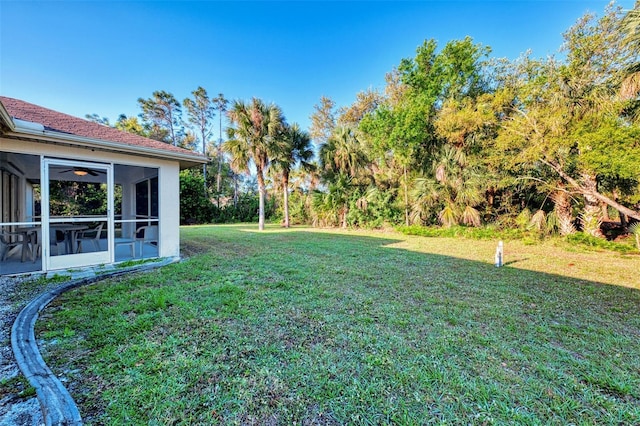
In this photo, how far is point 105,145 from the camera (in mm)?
5000

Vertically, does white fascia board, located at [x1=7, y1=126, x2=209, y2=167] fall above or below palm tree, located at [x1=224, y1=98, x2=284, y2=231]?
below

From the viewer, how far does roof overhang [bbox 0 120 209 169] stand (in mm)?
4161

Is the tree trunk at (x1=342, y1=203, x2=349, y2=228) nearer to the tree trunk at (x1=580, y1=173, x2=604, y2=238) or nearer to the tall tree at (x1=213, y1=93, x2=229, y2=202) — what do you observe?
the tree trunk at (x1=580, y1=173, x2=604, y2=238)

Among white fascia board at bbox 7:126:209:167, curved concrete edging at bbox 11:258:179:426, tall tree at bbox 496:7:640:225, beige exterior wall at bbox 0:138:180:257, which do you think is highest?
tall tree at bbox 496:7:640:225

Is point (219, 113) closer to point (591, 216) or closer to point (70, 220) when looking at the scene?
point (70, 220)

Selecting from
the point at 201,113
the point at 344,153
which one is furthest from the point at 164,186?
the point at 201,113

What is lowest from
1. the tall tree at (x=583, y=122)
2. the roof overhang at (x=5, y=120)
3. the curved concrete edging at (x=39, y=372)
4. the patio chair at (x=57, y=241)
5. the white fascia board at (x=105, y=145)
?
the curved concrete edging at (x=39, y=372)

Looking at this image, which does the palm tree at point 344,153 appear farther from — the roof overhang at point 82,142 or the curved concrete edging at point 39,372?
the curved concrete edging at point 39,372

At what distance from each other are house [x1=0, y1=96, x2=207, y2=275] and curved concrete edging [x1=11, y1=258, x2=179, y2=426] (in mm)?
2184

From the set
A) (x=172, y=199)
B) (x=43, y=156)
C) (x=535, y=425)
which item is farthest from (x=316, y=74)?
(x=535, y=425)

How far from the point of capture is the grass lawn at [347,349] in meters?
1.75

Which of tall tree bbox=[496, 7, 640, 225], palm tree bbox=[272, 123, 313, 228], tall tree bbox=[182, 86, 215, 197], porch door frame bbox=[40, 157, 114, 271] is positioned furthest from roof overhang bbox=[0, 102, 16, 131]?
tall tree bbox=[182, 86, 215, 197]

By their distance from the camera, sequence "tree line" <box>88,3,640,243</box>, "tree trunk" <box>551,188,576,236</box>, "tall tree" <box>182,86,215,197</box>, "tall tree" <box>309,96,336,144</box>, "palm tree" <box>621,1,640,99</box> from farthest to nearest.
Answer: "tall tree" <box>182,86,215,197</box>
"tall tree" <box>309,96,336,144</box>
"tree trunk" <box>551,188,576,236</box>
"tree line" <box>88,3,640,243</box>
"palm tree" <box>621,1,640,99</box>

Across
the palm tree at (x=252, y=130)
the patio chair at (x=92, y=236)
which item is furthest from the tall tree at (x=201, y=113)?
the patio chair at (x=92, y=236)
